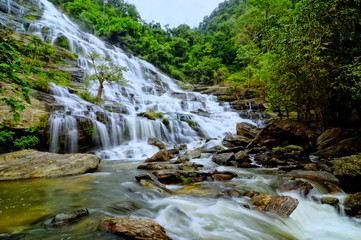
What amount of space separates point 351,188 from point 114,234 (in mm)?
5164

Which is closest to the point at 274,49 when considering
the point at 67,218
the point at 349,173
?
the point at 349,173

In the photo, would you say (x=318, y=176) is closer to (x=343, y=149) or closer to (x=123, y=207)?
(x=343, y=149)

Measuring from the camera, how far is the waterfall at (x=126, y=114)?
31.4ft

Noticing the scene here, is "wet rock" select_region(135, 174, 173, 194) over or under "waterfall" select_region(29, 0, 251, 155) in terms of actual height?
under

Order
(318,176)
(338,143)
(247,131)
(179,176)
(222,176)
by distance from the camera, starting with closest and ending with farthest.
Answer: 1. (318,176)
2. (179,176)
3. (222,176)
4. (338,143)
5. (247,131)

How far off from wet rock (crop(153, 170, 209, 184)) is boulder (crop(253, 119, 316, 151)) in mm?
5858

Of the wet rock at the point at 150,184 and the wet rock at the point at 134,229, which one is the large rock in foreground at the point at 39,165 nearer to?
the wet rock at the point at 150,184

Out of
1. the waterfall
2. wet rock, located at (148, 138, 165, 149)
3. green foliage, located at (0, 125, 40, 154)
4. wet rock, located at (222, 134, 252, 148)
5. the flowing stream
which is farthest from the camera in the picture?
wet rock, located at (148, 138, 165, 149)

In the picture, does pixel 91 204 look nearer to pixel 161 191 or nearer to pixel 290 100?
pixel 161 191

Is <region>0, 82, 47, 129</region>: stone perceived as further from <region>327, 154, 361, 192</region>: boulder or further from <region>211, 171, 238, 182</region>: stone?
<region>327, 154, 361, 192</region>: boulder

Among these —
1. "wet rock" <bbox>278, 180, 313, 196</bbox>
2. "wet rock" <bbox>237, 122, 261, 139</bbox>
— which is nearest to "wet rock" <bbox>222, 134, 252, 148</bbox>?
"wet rock" <bbox>237, 122, 261, 139</bbox>

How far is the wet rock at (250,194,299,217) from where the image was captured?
3.56 m

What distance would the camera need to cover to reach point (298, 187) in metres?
4.70

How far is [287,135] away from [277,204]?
7113mm
